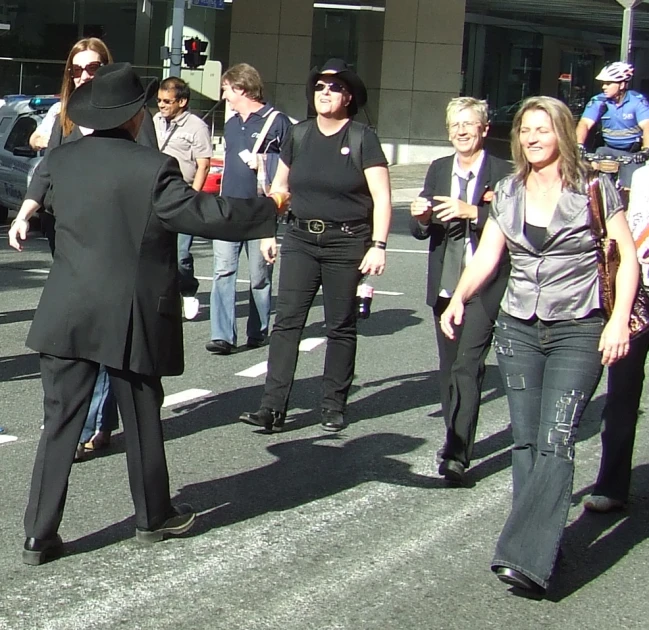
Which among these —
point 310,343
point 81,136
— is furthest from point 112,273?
point 310,343

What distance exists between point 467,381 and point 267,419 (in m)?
1.28

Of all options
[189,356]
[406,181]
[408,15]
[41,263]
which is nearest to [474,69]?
[408,15]

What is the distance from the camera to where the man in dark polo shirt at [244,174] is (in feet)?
29.6

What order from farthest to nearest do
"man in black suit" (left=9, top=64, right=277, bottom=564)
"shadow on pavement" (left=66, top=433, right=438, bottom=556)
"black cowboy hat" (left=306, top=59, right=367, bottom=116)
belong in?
1. "black cowboy hat" (left=306, top=59, right=367, bottom=116)
2. "shadow on pavement" (left=66, top=433, right=438, bottom=556)
3. "man in black suit" (left=9, top=64, right=277, bottom=564)

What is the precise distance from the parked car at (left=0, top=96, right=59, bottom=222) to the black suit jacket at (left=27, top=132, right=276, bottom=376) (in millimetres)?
11986

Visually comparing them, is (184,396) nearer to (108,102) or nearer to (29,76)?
(108,102)

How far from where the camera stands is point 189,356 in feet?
30.0

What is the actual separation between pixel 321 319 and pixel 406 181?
1725cm

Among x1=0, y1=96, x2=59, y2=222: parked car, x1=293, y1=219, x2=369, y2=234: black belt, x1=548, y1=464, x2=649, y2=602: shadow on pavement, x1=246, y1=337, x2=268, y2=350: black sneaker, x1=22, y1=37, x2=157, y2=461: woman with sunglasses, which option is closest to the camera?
x1=548, y1=464, x2=649, y2=602: shadow on pavement

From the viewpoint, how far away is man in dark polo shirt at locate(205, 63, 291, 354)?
9.02 m

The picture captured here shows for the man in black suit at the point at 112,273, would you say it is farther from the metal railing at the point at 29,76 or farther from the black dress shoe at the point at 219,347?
the metal railing at the point at 29,76

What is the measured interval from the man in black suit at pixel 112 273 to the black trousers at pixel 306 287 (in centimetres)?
213

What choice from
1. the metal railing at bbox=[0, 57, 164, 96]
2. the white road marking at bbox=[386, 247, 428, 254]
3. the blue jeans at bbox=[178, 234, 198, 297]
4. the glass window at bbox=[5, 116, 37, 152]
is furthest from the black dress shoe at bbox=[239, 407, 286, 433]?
the metal railing at bbox=[0, 57, 164, 96]

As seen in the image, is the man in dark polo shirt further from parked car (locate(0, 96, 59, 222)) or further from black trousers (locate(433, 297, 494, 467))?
parked car (locate(0, 96, 59, 222))
